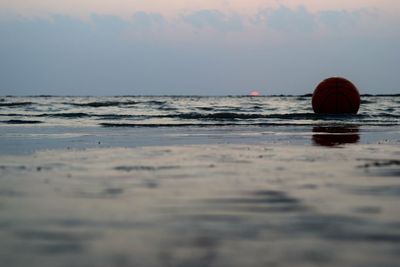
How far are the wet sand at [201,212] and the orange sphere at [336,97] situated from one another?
14456 millimetres

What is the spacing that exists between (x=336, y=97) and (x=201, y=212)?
1765 cm

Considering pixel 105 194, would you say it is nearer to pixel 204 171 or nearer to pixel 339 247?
pixel 204 171

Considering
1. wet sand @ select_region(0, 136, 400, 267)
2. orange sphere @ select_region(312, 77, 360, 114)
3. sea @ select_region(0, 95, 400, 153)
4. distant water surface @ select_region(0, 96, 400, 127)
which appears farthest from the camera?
orange sphere @ select_region(312, 77, 360, 114)

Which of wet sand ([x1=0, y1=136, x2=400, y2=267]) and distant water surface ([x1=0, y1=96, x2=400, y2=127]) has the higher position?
wet sand ([x1=0, y1=136, x2=400, y2=267])

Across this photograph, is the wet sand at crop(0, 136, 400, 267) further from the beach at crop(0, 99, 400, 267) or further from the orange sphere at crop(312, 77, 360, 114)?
the orange sphere at crop(312, 77, 360, 114)

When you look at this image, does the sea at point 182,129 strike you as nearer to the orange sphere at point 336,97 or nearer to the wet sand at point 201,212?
the orange sphere at point 336,97

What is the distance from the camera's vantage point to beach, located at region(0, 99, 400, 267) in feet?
8.11

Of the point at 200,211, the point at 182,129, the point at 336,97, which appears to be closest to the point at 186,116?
the point at 336,97

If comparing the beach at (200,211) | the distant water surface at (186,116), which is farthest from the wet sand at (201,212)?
the distant water surface at (186,116)

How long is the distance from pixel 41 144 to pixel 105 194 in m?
5.02

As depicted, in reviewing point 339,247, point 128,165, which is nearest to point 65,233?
point 339,247

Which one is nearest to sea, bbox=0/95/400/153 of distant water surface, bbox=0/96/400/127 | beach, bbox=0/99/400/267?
distant water surface, bbox=0/96/400/127

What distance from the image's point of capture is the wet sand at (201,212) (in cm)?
247

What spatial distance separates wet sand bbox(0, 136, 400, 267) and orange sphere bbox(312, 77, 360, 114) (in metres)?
14.5
